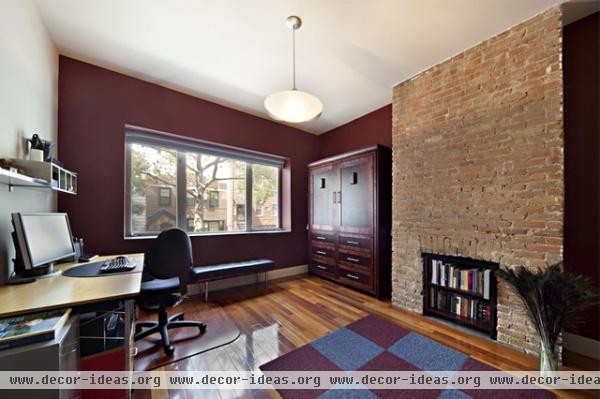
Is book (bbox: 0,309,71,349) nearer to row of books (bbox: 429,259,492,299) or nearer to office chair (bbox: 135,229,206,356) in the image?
office chair (bbox: 135,229,206,356)

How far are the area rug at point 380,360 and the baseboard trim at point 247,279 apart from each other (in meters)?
1.88

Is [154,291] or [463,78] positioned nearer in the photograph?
[154,291]

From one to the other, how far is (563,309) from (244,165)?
407cm

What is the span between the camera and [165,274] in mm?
2084

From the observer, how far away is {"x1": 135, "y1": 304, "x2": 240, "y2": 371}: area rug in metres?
1.91

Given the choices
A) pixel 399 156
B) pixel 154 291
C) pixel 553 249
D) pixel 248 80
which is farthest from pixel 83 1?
Result: pixel 553 249

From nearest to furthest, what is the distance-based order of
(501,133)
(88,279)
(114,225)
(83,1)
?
(88,279) → (83,1) → (501,133) → (114,225)

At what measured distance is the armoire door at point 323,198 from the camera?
3.83m

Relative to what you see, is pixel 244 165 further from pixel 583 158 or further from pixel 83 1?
pixel 583 158

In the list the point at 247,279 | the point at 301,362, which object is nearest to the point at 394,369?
the point at 301,362

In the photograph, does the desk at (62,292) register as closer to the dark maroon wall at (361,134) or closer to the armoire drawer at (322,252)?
the armoire drawer at (322,252)

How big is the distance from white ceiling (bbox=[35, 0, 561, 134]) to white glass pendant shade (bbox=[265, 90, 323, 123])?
0.75m

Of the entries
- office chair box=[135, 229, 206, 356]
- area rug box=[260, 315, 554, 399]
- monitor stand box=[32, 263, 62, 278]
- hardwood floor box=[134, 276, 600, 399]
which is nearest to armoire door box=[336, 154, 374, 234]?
hardwood floor box=[134, 276, 600, 399]

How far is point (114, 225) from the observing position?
2754mm
